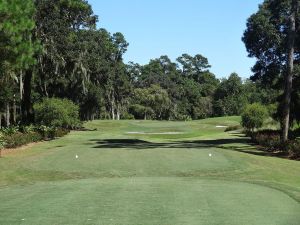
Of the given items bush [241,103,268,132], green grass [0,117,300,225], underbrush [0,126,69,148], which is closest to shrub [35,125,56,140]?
underbrush [0,126,69,148]

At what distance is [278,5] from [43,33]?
1997cm

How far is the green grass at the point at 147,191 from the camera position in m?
10.3

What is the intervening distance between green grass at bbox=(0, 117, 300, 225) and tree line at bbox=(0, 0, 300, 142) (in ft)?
16.6

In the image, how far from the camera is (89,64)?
217ft

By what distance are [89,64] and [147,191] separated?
53.0m

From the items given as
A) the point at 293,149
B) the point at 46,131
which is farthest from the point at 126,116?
the point at 293,149

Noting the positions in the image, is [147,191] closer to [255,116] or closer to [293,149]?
[293,149]

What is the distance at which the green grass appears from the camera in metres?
10.3

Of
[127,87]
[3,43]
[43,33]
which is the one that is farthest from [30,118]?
[127,87]

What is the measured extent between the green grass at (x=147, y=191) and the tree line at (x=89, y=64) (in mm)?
5051

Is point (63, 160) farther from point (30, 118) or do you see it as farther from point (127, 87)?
point (127, 87)

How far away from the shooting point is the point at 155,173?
68.7ft

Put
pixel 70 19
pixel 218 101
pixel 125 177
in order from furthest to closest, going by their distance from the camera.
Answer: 1. pixel 218 101
2. pixel 70 19
3. pixel 125 177

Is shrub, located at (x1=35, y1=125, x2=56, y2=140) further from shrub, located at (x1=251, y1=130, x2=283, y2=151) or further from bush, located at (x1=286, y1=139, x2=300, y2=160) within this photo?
bush, located at (x1=286, y1=139, x2=300, y2=160)
